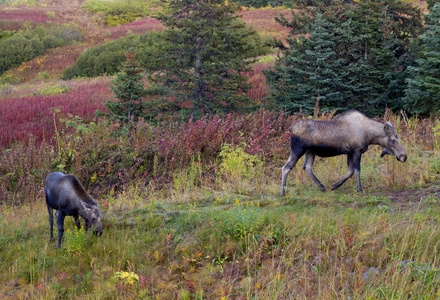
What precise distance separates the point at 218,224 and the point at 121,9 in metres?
56.6

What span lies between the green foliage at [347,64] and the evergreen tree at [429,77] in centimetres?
114

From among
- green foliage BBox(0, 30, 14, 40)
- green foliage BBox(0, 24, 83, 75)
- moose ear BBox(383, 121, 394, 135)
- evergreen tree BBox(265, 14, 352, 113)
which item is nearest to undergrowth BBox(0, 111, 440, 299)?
moose ear BBox(383, 121, 394, 135)

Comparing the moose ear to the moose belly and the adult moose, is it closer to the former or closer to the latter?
the adult moose

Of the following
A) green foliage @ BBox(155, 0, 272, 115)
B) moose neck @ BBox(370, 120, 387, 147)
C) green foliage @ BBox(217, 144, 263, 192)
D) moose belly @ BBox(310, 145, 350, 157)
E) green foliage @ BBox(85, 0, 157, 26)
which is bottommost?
green foliage @ BBox(217, 144, 263, 192)

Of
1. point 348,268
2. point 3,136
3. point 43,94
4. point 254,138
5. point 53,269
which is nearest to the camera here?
point 348,268

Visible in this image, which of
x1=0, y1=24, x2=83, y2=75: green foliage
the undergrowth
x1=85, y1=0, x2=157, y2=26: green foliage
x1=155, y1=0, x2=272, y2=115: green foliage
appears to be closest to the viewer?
the undergrowth

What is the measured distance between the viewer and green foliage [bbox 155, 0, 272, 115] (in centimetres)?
1296

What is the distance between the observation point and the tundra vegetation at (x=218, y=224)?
12.2ft

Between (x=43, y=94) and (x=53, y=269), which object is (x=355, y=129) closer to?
(x=53, y=269)

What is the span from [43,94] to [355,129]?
19.9m

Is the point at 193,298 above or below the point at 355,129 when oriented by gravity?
below

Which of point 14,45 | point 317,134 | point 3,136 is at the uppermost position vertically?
point 14,45

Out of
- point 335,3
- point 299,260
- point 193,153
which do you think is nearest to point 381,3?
point 335,3

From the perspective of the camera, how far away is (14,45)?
3300 cm
